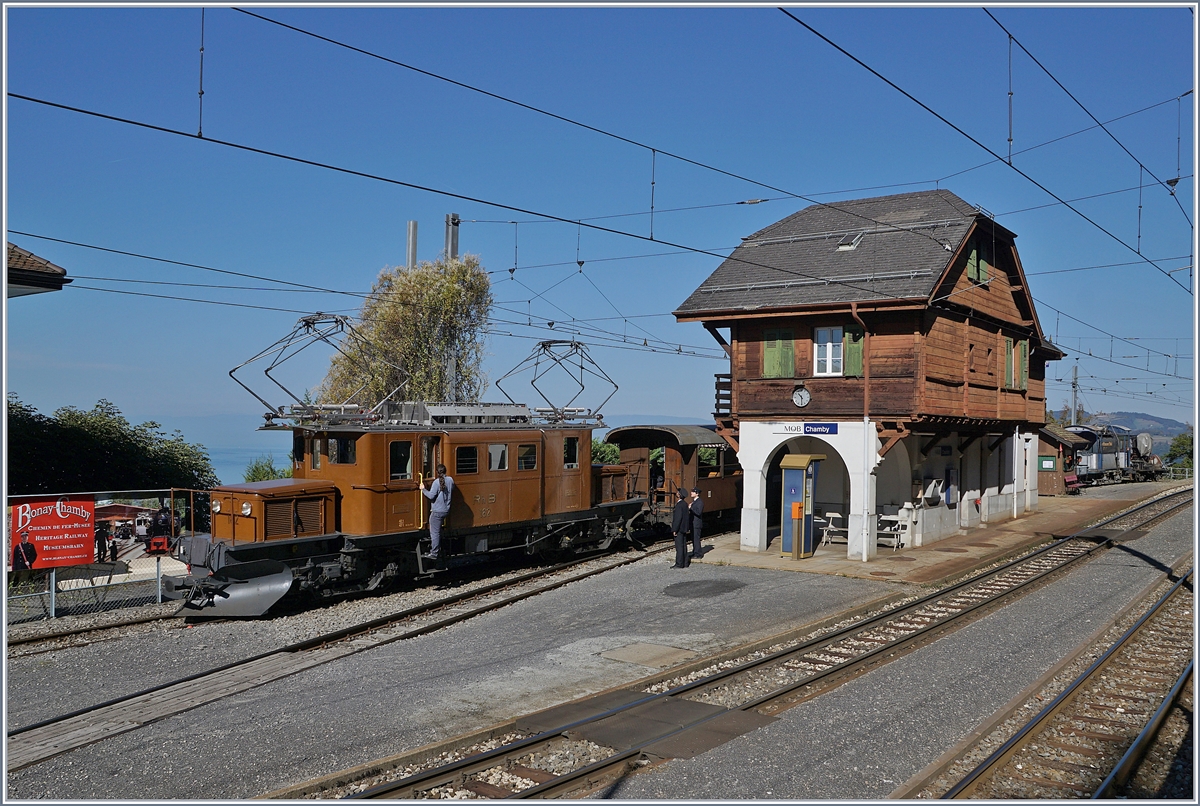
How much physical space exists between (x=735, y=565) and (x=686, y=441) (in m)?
4.34

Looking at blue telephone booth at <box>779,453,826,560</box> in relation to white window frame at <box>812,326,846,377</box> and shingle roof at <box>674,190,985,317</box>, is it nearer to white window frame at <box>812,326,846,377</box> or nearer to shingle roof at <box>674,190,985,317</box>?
white window frame at <box>812,326,846,377</box>

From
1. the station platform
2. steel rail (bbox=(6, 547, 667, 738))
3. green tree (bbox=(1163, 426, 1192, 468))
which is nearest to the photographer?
steel rail (bbox=(6, 547, 667, 738))

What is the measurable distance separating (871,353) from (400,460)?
11084mm

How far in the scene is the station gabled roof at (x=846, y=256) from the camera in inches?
794

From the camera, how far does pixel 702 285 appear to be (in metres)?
22.9

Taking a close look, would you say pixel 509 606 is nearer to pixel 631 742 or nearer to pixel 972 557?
pixel 631 742

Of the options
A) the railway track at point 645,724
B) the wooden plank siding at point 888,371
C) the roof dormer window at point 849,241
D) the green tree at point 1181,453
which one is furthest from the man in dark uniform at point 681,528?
the green tree at point 1181,453

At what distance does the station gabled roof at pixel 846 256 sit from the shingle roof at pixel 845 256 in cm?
2

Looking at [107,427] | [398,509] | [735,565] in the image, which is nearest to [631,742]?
[398,509]

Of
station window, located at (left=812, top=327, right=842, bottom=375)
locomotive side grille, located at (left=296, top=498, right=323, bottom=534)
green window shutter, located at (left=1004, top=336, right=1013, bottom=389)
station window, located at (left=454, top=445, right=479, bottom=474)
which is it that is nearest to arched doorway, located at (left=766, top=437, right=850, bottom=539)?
station window, located at (left=812, top=327, right=842, bottom=375)

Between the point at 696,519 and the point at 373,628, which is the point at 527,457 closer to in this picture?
the point at 696,519

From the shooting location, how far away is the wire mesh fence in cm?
1368

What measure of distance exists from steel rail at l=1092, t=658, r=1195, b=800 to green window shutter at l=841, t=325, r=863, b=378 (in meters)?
11.1

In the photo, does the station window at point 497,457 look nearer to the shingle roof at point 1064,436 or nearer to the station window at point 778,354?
the station window at point 778,354
